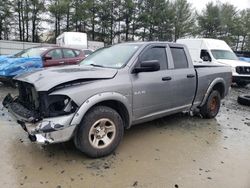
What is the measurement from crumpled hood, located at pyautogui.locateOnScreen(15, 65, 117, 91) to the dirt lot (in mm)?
1121

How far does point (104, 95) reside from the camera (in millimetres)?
3703

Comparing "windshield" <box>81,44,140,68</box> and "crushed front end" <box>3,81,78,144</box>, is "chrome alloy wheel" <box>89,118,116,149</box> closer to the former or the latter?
"crushed front end" <box>3,81,78,144</box>

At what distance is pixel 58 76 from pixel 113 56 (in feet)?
4.46

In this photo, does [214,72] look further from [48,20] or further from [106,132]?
[48,20]

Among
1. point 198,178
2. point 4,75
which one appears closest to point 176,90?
point 198,178

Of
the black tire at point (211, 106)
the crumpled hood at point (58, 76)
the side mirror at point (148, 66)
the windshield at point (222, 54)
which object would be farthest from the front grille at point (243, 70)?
the crumpled hood at point (58, 76)

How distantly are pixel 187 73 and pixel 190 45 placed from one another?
8716 millimetres

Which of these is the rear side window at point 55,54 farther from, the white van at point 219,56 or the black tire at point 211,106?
the white van at point 219,56

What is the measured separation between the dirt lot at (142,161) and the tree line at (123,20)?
32.0 meters

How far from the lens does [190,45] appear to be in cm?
1336

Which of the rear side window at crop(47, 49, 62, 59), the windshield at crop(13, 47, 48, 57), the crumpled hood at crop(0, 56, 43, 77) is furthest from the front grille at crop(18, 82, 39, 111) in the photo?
the rear side window at crop(47, 49, 62, 59)

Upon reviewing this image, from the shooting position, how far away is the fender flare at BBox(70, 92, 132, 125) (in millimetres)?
3408

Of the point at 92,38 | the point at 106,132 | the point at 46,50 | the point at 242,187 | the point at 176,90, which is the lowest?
the point at 242,187

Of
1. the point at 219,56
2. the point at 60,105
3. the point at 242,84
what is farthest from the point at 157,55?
the point at 242,84
